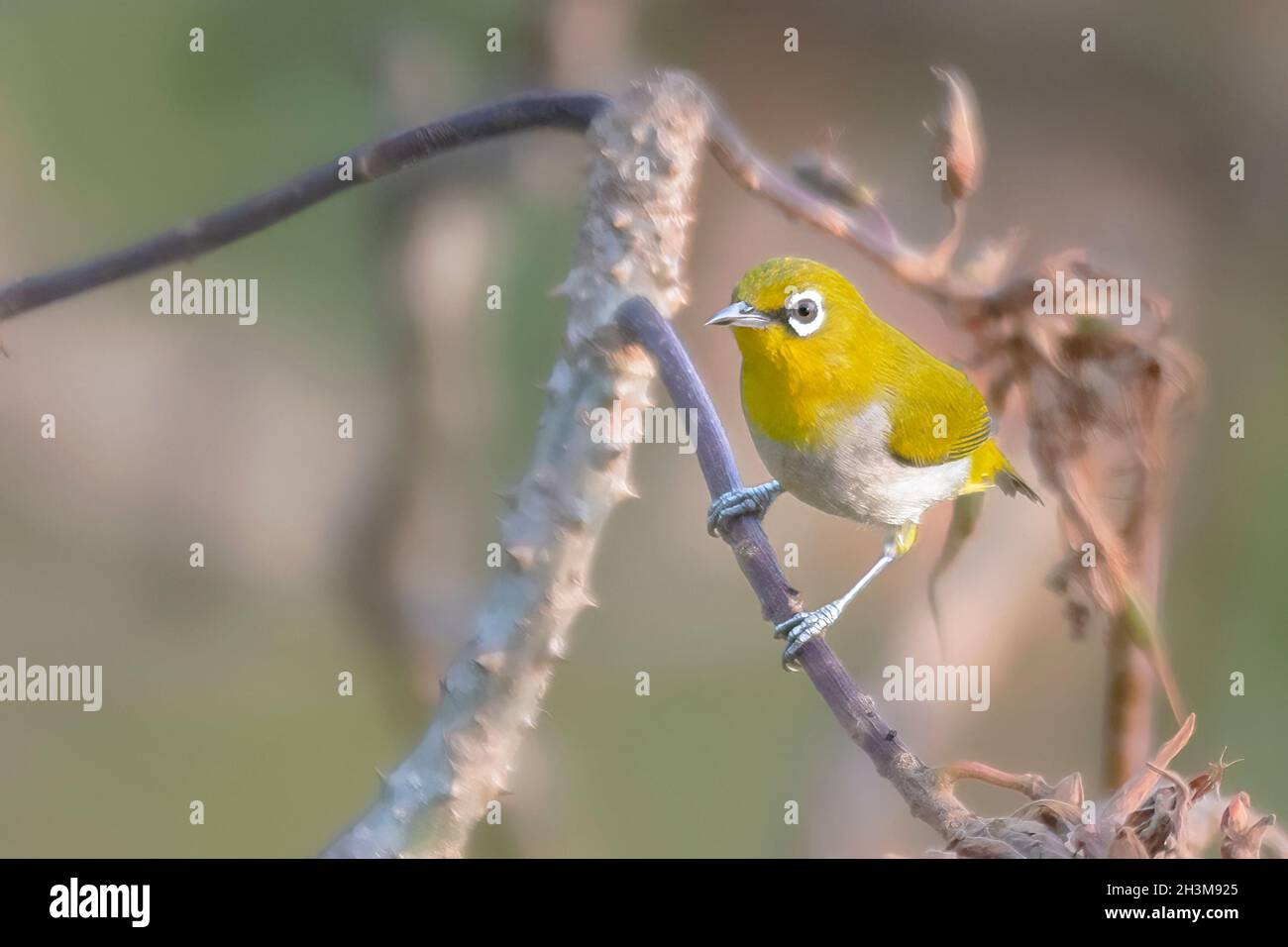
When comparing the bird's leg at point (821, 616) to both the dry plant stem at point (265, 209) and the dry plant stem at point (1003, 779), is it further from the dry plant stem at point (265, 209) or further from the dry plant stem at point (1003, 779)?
the dry plant stem at point (265, 209)

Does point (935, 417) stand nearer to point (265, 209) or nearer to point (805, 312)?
point (805, 312)

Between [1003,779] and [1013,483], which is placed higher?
[1013,483]

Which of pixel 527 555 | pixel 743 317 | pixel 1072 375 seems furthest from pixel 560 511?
pixel 1072 375

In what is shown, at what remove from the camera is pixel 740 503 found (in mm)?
398

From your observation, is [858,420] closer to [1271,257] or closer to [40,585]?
[1271,257]

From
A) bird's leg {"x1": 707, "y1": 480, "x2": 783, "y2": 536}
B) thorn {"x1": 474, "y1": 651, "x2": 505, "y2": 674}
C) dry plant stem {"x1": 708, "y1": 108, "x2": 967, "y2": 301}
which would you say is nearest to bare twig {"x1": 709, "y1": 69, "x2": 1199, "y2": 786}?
dry plant stem {"x1": 708, "y1": 108, "x2": 967, "y2": 301}

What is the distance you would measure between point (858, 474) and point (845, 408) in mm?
29

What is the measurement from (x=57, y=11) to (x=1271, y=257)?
771mm

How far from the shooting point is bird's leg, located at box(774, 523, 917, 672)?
0.37m

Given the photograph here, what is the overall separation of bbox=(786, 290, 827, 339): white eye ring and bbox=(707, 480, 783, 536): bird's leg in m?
0.07

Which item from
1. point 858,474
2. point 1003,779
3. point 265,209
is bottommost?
point 1003,779

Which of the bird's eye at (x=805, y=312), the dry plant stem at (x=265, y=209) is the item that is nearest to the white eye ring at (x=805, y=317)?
the bird's eye at (x=805, y=312)

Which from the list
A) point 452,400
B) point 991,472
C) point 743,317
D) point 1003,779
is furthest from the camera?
point 452,400

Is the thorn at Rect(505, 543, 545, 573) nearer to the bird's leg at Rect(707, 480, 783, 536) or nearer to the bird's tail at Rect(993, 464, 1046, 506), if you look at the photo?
the bird's leg at Rect(707, 480, 783, 536)
